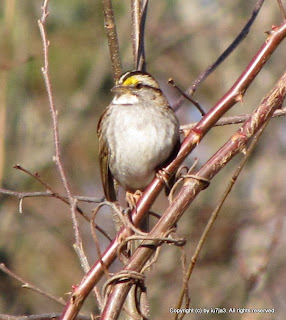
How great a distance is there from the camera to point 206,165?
2598 mm

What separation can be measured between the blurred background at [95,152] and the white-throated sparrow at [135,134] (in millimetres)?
2102

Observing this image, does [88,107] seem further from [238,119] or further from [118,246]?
[118,246]

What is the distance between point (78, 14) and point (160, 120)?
5724 millimetres

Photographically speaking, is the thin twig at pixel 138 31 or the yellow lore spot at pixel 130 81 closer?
the thin twig at pixel 138 31

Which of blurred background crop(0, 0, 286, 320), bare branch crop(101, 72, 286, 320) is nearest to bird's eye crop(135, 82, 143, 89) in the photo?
bare branch crop(101, 72, 286, 320)

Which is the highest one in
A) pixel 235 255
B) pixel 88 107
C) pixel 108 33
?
pixel 108 33

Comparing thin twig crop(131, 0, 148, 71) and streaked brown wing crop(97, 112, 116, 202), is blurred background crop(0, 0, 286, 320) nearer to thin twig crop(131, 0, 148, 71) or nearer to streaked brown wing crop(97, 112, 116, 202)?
streaked brown wing crop(97, 112, 116, 202)

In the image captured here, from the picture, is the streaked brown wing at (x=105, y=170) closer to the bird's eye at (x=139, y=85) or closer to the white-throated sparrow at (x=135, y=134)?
the white-throated sparrow at (x=135, y=134)

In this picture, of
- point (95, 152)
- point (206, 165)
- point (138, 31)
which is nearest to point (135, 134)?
point (138, 31)

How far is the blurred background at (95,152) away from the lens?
753 centimetres

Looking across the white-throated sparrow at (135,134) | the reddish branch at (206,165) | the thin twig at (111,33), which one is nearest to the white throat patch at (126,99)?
the white-throated sparrow at (135,134)

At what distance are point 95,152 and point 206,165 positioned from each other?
7846mm

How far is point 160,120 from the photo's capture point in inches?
163

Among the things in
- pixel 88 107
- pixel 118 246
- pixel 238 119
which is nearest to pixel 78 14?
pixel 88 107
